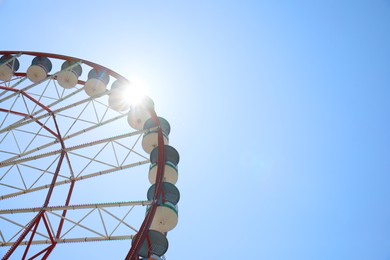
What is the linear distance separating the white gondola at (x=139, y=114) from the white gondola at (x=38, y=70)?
433cm

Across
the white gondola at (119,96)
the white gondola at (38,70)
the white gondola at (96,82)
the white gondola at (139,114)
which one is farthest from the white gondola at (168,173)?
the white gondola at (38,70)

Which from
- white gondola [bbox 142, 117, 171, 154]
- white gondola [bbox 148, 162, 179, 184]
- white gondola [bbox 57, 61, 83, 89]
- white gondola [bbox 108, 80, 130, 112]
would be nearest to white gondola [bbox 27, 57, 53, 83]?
white gondola [bbox 57, 61, 83, 89]

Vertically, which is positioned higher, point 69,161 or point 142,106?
point 142,106

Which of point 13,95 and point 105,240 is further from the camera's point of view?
point 13,95

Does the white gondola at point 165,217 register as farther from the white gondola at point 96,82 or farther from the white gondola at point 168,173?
the white gondola at point 96,82

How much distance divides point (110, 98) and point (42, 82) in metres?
2.92

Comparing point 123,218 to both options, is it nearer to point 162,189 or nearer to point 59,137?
point 162,189

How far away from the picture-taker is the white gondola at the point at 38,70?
17.8m

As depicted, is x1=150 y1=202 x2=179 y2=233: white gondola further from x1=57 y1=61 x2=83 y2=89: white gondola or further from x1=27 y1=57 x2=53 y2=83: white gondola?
x1=27 y1=57 x2=53 y2=83: white gondola

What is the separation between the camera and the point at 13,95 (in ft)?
53.8

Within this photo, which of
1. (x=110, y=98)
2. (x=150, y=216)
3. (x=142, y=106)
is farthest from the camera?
(x=110, y=98)

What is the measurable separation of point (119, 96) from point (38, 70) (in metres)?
3.69

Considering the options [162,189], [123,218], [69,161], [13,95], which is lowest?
[123,218]

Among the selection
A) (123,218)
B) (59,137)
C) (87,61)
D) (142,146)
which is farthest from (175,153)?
(87,61)
